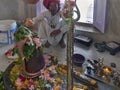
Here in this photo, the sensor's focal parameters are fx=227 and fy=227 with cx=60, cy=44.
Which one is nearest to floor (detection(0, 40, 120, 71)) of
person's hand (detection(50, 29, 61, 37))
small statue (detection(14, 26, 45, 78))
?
person's hand (detection(50, 29, 61, 37))

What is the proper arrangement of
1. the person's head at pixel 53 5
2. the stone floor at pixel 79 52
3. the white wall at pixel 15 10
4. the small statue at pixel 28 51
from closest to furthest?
the small statue at pixel 28 51 → the stone floor at pixel 79 52 → the person's head at pixel 53 5 → the white wall at pixel 15 10

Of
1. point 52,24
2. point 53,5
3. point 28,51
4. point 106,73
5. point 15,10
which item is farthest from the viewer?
point 15,10

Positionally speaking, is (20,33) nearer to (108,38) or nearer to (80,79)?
(80,79)

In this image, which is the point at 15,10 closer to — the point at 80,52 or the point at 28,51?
the point at 80,52

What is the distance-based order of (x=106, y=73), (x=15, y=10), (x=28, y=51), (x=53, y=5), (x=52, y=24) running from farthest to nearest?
(x=15, y=10), (x=52, y=24), (x=53, y=5), (x=106, y=73), (x=28, y=51)

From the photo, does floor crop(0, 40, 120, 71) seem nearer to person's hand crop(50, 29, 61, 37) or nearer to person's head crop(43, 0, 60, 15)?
person's hand crop(50, 29, 61, 37)

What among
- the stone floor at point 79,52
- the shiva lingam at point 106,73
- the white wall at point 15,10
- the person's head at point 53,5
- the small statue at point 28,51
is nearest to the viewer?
the small statue at point 28,51

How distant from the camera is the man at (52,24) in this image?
2.04 m

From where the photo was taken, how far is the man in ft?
6.70

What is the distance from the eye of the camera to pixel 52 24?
6.98 feet

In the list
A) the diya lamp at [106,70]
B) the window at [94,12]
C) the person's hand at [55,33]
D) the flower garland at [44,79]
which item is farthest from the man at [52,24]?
the diya lamp at [106,70]

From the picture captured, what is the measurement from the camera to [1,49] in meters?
2.18

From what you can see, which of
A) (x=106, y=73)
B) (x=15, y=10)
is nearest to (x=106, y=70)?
(x=106, y=73)

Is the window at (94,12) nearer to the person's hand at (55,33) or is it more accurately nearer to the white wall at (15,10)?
the person's hand at (55,33)
